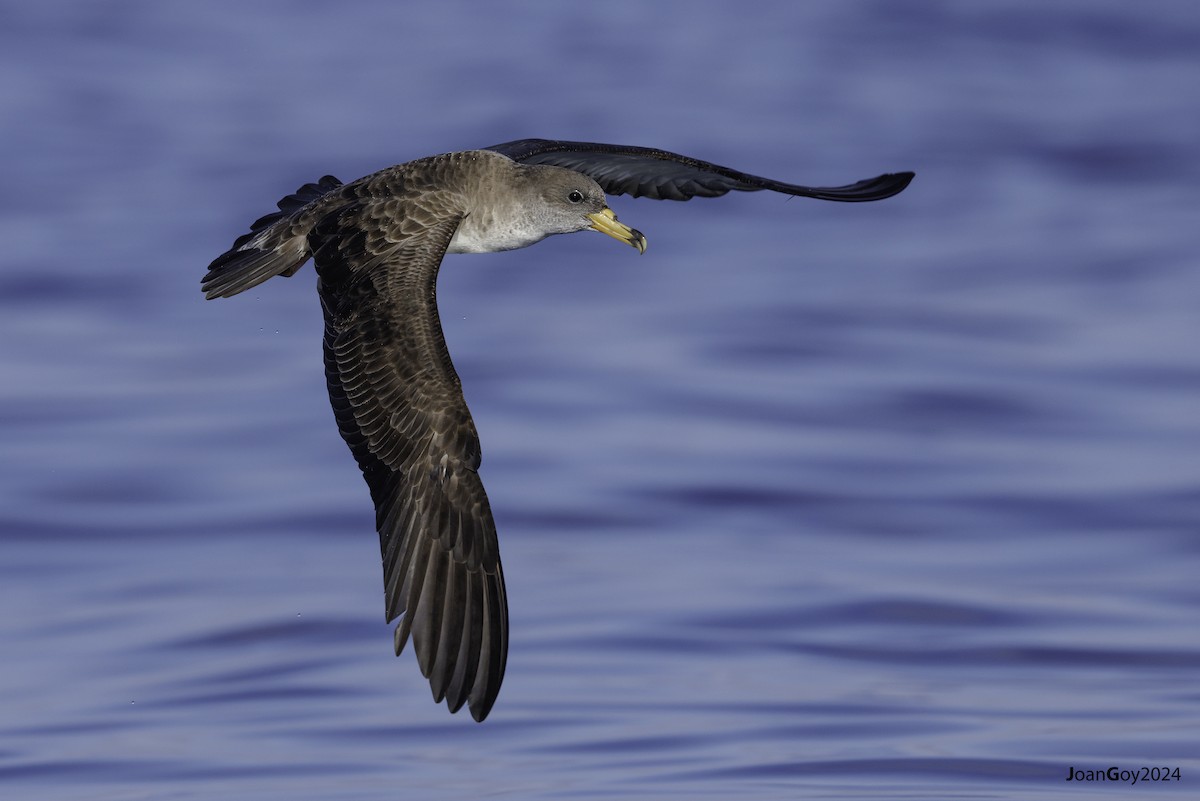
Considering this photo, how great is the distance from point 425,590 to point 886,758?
2715 millimetres

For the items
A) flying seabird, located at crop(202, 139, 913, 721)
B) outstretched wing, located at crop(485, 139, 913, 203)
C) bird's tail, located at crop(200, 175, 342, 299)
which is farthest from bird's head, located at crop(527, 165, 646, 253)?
bird's tail, located at crop(200, 175, 342, 299)

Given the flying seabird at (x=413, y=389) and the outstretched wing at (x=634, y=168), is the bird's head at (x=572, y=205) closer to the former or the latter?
the flying seabird at (x=413, y=389)

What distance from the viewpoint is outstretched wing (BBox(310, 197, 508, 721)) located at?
7.85 meters

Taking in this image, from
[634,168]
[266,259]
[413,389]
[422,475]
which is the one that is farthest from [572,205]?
[422,475]

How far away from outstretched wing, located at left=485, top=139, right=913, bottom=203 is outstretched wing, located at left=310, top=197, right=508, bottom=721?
1843 mm

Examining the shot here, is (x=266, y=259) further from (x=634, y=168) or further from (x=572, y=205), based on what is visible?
(x=634, y=168)

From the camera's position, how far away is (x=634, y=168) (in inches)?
401

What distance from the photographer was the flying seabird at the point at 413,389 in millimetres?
7887

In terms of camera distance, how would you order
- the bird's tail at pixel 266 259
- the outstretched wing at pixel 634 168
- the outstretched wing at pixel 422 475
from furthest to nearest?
the outstretched wing at pixel 634 168
the bird's tail at pixel 266 259
the outstretched wing at pixel 422 475

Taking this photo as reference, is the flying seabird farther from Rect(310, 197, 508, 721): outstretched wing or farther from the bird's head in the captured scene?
the bird's head

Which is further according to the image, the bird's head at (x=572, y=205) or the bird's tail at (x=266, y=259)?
the bird's head at (x=572, y=205)

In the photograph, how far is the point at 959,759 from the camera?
9.49 meters

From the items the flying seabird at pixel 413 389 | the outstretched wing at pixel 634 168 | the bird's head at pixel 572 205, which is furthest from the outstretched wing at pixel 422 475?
the outstretched wing at pixel 634 168

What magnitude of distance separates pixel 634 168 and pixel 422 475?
2732 millimetres
